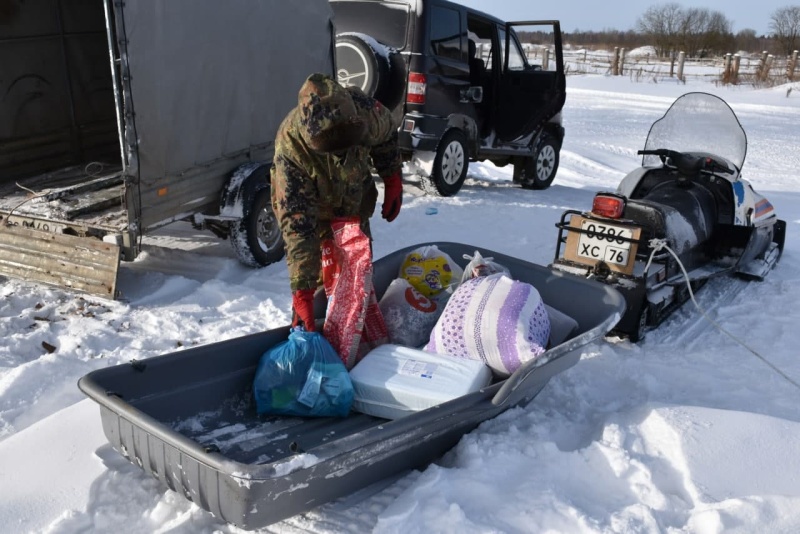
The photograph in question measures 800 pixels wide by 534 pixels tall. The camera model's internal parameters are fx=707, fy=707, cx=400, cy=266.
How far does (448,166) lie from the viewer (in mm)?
7746

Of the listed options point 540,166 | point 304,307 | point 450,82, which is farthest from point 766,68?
point 304,307

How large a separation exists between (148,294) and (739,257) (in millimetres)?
4167

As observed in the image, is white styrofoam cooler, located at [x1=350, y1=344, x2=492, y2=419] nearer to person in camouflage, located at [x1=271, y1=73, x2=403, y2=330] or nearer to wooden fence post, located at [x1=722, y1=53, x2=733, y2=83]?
person in camouflage, located at [x1=271, y1=73, x2=403, y2=330]

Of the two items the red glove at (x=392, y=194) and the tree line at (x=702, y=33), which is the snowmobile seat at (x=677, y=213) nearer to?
the red glove at (x=392, y=194)

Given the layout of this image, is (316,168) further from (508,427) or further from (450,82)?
(450,82)

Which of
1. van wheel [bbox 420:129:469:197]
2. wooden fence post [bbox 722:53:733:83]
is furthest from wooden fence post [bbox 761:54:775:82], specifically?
van wheel [bbox 420:129:469:197]

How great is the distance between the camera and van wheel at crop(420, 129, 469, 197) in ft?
24.8

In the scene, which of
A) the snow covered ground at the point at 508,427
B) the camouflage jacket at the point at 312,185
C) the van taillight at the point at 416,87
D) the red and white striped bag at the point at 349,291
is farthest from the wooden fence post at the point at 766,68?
the red and white striped bag at the point at 349,291

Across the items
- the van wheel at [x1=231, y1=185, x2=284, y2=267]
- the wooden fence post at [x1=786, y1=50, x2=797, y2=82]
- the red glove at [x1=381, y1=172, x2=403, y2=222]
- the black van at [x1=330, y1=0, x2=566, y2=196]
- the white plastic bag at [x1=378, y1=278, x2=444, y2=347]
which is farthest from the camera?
the wooden fence post at [x1=786, y1=50, x2=797, y2=82]

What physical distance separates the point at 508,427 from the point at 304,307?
1.07 m

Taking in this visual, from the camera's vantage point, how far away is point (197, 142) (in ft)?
16.1

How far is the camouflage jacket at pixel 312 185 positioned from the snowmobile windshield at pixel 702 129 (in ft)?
9.69

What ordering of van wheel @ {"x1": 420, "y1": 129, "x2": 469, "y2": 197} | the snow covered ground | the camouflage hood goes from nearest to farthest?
the snow covered ground < the camouflage hood < van wheel @ {"x1": 420, "y1": 129, "x2": 469, "y2": 197}

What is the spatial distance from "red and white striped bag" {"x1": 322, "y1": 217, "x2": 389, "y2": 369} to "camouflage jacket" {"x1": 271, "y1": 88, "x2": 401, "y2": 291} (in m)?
0.11
